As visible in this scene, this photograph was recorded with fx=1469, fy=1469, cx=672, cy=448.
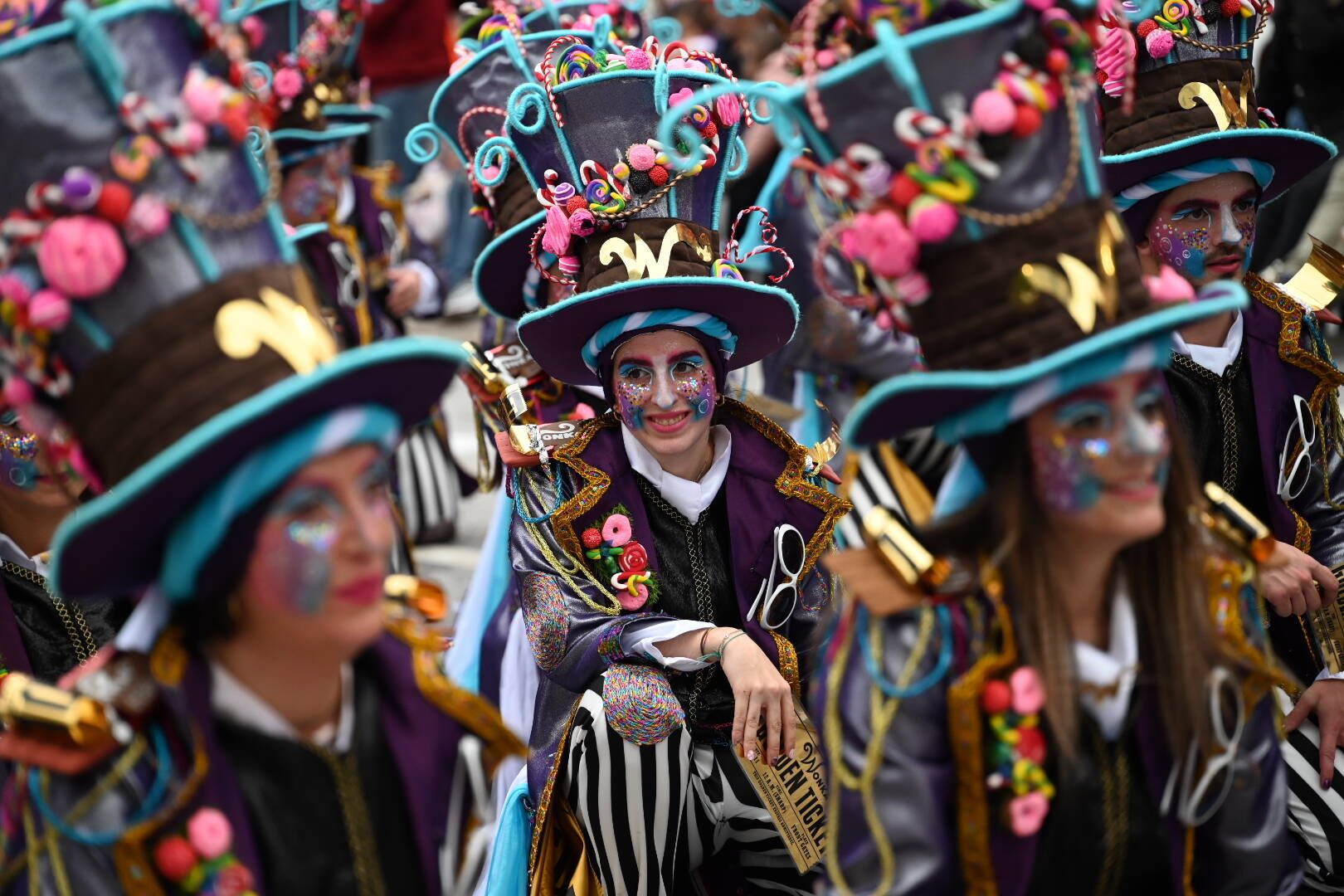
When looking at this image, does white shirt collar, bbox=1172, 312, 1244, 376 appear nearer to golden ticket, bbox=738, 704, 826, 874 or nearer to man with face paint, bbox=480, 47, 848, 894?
man with face paint, bbox=480, 47, 848, 894

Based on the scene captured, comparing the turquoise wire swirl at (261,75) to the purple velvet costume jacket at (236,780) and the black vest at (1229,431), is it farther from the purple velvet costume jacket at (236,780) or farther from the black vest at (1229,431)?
the black vest at (1229,431)

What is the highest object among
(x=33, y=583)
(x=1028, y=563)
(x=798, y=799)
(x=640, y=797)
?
(x=33, y=583)

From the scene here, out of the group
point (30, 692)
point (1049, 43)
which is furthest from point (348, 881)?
point (1049, 43)

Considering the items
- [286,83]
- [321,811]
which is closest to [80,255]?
[321,811]

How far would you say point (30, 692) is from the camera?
2.16 metres

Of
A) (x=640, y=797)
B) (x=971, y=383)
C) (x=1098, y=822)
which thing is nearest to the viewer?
(x=971, y=383)

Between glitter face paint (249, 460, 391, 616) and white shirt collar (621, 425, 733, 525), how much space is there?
5.18 feet

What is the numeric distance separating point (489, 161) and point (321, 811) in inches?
107

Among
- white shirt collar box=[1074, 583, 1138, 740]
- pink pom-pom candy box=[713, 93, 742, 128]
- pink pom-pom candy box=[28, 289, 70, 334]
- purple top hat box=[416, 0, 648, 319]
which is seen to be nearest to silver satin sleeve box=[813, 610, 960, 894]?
white shirt collar box=[1074, 583, 1138, 740]

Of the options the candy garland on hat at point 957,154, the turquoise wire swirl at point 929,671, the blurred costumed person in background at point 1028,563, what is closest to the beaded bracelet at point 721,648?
the blurred costumed person in background at point 1028,563

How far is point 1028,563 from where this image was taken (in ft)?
7.85

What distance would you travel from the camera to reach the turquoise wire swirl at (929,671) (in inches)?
92.4

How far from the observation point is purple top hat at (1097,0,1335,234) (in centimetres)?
358

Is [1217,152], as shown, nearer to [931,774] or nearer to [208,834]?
[931,774]
